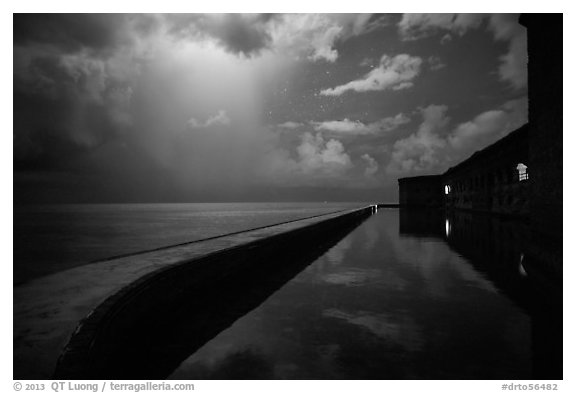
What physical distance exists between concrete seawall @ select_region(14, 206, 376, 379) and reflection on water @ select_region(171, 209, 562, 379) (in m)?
0.49

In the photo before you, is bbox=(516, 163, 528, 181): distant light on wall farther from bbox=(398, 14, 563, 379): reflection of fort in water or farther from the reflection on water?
the reflection on water

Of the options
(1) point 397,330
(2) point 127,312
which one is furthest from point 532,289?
(2) point 127,312

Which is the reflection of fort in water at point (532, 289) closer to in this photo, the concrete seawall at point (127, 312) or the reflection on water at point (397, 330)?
the reflection on water at point (397, 330)

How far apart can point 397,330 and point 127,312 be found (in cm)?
353

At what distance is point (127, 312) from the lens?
407 centimetres

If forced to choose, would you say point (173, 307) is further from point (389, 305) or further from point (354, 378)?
point (389, 305)

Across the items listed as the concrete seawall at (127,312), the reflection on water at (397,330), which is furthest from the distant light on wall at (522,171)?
the concrete seawall at (127,312)

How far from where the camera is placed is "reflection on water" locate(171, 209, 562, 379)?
11.5 ft

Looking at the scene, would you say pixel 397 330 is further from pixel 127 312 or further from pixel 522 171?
pixel 522 171
